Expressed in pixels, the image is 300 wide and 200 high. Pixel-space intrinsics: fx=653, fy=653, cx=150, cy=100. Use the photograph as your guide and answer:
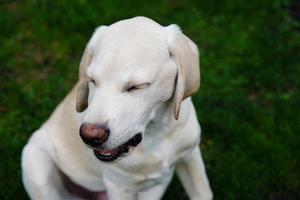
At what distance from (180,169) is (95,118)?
111 centimetres

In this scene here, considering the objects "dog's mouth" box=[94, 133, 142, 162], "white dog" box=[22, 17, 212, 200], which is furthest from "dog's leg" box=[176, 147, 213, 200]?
"dog's mouth" box=[94, 133, 142, 162]

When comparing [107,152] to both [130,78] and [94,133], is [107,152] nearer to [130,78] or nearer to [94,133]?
[94,133]

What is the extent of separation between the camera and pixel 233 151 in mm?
4133

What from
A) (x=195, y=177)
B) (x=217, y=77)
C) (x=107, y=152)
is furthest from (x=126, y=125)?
(x=217, y=77)

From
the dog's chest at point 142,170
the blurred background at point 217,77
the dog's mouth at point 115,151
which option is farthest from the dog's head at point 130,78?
the blurred background at point 217,77

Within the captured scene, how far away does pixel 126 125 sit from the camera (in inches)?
103

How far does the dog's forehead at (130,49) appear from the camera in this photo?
2.57 meters

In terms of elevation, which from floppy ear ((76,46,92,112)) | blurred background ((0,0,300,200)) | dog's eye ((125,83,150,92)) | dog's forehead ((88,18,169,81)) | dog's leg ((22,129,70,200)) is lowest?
blurred background ((0,0,300,200))

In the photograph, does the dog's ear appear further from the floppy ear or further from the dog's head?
the floppy ear

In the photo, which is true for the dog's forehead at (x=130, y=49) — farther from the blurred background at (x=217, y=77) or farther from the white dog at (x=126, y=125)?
the blurred background at (x=217, y=77)

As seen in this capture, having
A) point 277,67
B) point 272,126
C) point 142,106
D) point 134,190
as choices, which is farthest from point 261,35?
point 142,106

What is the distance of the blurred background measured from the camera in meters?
3.98

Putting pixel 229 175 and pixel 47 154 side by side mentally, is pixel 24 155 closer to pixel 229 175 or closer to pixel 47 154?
pixel 47 154

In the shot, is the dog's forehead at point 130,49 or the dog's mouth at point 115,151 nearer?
the dog's forehead at point 130,49
